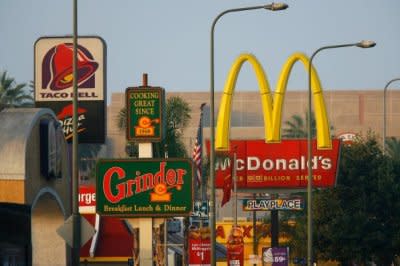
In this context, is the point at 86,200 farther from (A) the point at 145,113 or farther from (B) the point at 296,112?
(B) the point at 296,112

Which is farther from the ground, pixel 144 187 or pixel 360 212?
pixel 144 187

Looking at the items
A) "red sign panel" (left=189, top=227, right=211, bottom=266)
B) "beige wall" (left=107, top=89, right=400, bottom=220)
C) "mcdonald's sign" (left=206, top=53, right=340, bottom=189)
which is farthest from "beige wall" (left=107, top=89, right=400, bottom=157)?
"red sign panel" (left=189, top=227, right=211, bottom=266)

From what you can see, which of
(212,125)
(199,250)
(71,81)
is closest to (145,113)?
(212,125)

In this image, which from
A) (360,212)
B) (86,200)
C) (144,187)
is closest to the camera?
(144,187)

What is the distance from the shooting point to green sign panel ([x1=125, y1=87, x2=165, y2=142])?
4319 centimetres

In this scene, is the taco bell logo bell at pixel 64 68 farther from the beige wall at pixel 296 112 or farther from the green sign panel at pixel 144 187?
the beige wall at pixel 296 112

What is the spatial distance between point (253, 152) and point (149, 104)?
29562 millimetres

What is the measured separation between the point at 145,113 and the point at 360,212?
32254 millimetres

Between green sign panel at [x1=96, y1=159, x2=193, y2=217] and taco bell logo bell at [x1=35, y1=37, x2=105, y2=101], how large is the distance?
273cm

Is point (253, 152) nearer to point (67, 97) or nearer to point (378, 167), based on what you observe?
point (378, 167)

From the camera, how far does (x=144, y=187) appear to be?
4338 centimetres

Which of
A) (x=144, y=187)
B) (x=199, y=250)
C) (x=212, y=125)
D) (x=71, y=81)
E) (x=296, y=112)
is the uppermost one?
(x=296, y=112)

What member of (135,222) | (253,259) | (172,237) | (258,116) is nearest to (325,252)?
(172,237)

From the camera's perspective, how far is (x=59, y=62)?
44.0m
